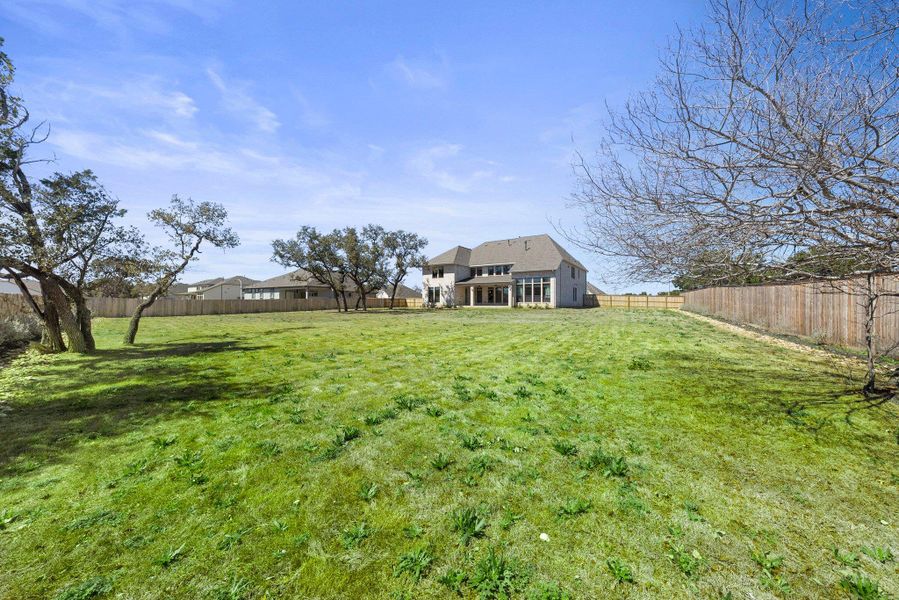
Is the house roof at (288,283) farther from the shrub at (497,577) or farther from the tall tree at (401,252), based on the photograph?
the shrub at (497,577)

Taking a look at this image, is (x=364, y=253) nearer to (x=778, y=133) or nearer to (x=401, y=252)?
(x=401, y=252)

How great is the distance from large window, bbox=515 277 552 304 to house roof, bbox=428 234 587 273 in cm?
111

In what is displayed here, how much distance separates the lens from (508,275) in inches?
1558

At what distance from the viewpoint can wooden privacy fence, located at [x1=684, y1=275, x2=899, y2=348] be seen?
855cm

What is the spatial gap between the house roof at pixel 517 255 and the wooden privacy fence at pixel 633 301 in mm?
4064

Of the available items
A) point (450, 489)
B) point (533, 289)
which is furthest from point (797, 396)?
point (533, 289)

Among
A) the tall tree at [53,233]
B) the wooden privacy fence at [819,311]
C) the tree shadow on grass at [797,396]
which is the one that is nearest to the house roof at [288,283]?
the tall tree at [53,233]

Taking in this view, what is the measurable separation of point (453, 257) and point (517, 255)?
740 cm

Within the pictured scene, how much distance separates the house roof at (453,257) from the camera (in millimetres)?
42594

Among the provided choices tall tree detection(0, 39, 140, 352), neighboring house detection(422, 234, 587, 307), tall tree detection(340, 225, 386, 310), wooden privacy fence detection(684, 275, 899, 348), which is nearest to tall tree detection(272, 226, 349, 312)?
tall tree detection(340, 225, 386, 310)

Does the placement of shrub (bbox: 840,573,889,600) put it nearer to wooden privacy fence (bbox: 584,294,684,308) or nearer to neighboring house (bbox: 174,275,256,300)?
wooden privacy fence (bbox: 584,294,684,308)

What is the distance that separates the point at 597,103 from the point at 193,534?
271 inches

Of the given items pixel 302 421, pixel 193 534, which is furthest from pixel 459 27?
pixel 193 534

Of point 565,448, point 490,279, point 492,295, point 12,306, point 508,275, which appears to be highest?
point 508,275
